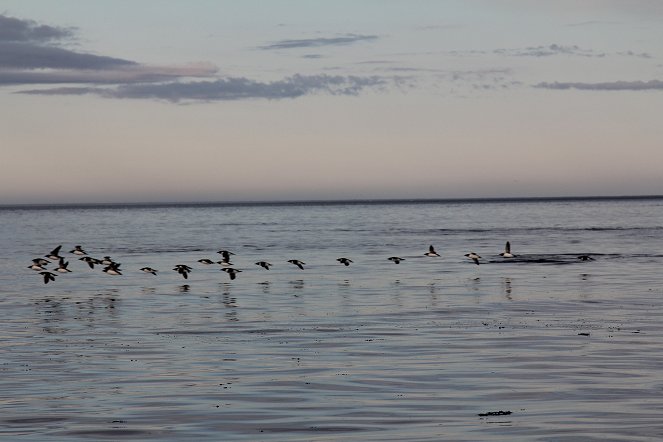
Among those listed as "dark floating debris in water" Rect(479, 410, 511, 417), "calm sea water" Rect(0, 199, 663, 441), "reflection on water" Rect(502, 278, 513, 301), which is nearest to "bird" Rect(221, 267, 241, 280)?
"calm sea water" Rect(0, 199, 663, 441)

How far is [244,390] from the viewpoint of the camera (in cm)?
1936

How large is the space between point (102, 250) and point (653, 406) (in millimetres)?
66278

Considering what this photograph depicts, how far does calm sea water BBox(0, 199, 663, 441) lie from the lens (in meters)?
16.5

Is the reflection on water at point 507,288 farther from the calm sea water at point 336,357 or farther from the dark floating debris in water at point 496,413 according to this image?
the dark floating debris in water at point 496,413

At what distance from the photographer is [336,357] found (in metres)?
23.2

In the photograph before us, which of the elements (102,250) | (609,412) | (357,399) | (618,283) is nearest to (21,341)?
(357,399)

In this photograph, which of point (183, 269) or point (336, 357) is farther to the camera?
point (183, 269)

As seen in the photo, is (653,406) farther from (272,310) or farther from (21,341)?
(272,310)

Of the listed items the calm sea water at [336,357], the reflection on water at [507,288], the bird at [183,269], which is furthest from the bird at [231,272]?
the reflection on water at [507,288]

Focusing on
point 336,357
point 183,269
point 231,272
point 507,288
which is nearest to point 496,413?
point 336,357

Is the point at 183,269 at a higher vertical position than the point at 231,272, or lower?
higher

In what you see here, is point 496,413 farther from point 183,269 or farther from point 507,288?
point 183,269

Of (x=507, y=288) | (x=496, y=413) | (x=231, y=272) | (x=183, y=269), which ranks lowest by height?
(x=507, y=288)

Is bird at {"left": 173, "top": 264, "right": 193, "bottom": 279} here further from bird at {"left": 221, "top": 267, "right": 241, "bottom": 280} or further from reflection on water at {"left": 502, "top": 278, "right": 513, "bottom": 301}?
reflection on water at {"left": 502, "top": 278, "right": 513, "bottom": 301}
